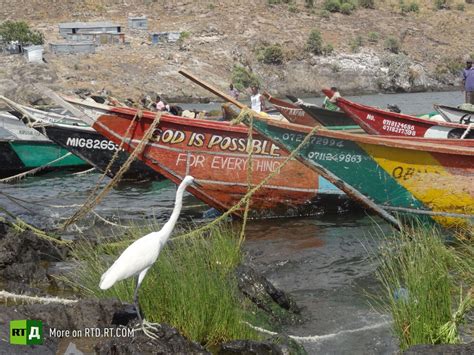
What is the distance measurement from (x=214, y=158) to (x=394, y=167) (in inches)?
117

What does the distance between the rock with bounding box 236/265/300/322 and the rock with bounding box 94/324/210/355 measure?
6.44ft

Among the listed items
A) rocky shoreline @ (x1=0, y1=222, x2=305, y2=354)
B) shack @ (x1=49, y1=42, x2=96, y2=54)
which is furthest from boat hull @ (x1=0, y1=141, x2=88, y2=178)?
shack @ (x1=49, y1=42, x2=96, y2=54)

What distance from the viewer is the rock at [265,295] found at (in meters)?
8.01

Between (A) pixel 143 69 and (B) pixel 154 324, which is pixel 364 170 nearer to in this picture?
(B) pixel 154 324

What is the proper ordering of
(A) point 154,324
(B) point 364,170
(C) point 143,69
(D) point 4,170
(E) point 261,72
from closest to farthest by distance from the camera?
1. (A) point 154,324
2. (B) point 364,170
3. (D) point 4,170
4. (C) point 143,69
5. (E) point 261,72

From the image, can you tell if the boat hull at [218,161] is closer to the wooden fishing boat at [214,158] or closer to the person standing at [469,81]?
the wooden fishing boat at [214,158]

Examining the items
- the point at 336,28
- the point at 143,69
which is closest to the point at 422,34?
the point at 336,28

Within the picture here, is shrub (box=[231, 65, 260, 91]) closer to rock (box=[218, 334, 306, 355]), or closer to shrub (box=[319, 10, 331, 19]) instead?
shrub (box=[319, 10, 331, 19])

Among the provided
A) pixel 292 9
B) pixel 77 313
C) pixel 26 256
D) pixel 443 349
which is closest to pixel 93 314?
pixel 77 313

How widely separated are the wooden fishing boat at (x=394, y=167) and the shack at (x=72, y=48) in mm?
42562

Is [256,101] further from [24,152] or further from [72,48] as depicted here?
[72,48]

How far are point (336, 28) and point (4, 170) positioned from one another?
5041 cm

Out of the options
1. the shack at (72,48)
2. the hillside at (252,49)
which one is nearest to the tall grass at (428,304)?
the hillside at (252,49)

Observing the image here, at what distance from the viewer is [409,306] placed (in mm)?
6375
